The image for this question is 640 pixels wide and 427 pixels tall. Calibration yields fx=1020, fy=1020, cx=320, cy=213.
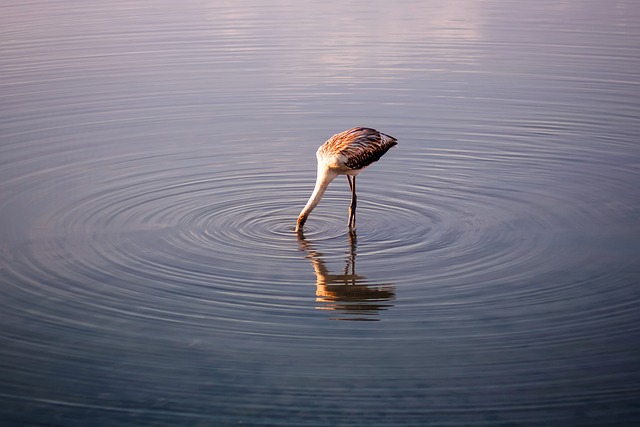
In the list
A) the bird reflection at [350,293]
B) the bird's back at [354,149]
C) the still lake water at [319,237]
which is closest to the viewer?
the still lake water at [319,237]

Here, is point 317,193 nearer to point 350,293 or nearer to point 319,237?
point 319,237

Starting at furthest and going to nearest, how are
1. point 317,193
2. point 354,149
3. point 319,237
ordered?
point 354,149 < point 317,193 < point 319,237

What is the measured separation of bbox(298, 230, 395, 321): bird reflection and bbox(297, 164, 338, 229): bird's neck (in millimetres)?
1089

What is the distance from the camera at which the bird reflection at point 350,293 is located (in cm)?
1033

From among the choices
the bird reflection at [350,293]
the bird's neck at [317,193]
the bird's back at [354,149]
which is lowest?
the bird reflection at [350,293]

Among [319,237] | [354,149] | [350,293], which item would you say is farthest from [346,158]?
[350,293]

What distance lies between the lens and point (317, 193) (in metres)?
12.7

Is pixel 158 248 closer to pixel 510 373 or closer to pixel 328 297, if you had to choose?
pixel 328 297

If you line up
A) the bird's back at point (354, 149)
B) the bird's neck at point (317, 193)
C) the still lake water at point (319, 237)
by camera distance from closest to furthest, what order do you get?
the still lake water at point (319, 237) < the bird's neck at point (317, 193) < the bird's back at point (354, 149)

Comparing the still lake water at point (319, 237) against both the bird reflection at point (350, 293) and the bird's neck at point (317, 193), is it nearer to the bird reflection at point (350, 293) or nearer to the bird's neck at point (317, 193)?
the bird reflection at point (350, 293)

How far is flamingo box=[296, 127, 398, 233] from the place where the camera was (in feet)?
41.9

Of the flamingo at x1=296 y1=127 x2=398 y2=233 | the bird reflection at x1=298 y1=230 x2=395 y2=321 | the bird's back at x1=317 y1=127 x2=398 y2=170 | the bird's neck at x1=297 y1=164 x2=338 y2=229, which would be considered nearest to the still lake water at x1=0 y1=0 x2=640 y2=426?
the bird reflection at x1=298 y1=230 x2=395 y2=321

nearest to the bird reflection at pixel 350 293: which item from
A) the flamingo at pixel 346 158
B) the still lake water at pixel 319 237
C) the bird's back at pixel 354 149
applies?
the still lake water at pixel 319 237

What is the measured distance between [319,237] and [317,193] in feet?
1.83
